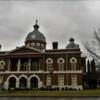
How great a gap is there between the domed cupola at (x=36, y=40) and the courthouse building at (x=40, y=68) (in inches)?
276

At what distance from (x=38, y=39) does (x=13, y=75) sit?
12.6 m

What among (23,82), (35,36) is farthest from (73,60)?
(35,36)

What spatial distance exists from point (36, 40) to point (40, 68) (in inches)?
417

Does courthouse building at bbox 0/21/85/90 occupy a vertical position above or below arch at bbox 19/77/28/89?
above

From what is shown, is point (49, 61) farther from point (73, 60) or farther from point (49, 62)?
point (73, 60)

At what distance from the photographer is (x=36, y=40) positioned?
5722 centimetres

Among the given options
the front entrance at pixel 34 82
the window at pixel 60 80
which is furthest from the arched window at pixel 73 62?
the front entrance at pixel 34 82

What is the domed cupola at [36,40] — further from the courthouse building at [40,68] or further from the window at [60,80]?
the window at [60,80]

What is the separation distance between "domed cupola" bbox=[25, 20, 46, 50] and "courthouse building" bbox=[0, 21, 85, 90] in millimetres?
7007

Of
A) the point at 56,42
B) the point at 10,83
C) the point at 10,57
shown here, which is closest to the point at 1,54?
the point at 10,57

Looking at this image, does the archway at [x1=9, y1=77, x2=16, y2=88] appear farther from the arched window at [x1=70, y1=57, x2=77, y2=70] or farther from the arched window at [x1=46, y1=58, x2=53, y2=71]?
the arched window at [x1=70, y1=57, x2=77, y2=70]

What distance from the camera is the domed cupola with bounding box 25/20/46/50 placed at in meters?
57.1

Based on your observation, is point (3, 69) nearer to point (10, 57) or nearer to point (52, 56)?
point (10, 57)

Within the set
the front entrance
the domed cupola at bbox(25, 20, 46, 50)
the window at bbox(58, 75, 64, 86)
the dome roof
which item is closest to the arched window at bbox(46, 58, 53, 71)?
the window at bbox(58, 75, 64, 86)
